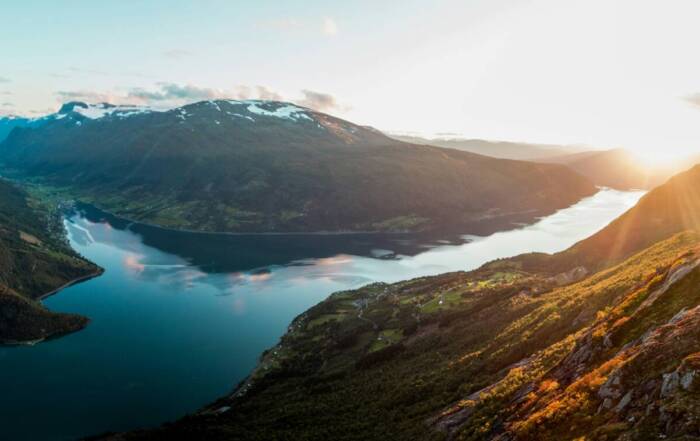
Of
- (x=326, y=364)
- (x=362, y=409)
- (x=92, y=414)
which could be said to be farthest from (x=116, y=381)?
(x=362, y=409)

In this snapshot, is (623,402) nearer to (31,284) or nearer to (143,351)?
(143,351)

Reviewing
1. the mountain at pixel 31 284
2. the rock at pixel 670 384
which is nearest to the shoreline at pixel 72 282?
the mountain at pixel 31 284

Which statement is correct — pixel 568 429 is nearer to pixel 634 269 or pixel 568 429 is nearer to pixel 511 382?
pixel 511 382

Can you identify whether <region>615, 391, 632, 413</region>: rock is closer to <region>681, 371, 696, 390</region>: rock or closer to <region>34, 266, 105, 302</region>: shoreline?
<region>681, 371, 696, 390</region>: rock

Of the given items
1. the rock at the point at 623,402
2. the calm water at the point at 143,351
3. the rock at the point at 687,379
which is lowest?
the calm water at the point at 143,351

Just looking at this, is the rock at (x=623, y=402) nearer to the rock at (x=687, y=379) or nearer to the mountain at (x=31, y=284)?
the rock at (x=687, y=379)

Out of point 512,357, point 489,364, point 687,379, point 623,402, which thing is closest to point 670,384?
point 687,379

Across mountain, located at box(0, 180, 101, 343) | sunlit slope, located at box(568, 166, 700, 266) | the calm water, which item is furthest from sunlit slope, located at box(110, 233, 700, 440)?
mountain, located at box(0, 180, 101, 343)

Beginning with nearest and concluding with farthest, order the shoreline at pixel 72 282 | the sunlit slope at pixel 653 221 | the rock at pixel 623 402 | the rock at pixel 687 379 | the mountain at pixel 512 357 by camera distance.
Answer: the rock at pixel 687 379 < the rock at pixel 623 402 < the mountain at pixel 512 357 < the sunlit slope at pixel 653 221 < the shoreline at pixel 72 282

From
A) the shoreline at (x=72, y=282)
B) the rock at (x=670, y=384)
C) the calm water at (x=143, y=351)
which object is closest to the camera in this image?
the rock at (x=670, y=384)
